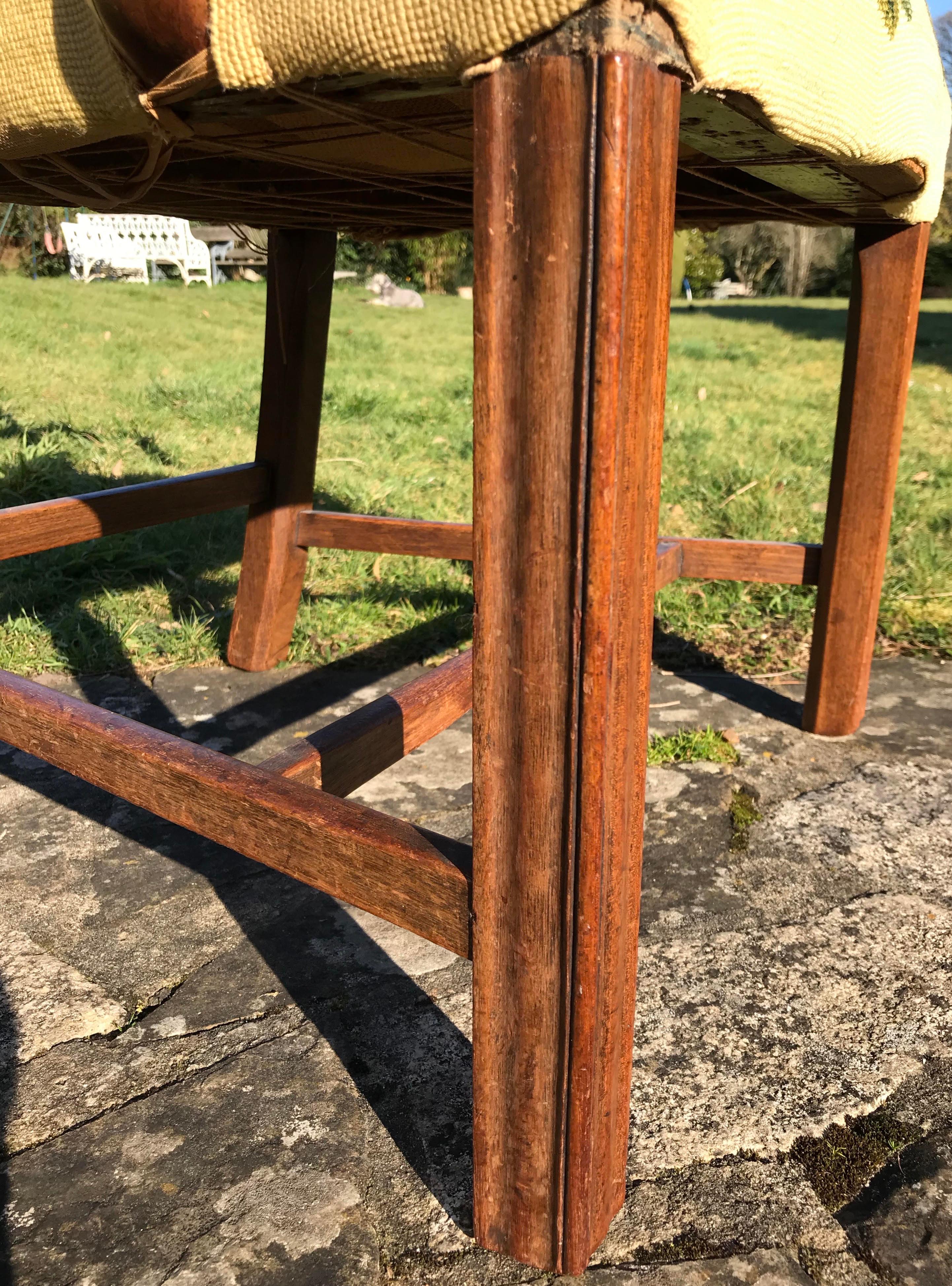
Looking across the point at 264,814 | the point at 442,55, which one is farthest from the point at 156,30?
the point at 264,814

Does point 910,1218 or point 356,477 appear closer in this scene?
point 910,1218

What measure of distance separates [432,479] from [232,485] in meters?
1.76

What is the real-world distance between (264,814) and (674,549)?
44.2 inches

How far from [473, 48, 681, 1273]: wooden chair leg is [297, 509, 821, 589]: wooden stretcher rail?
102 cm

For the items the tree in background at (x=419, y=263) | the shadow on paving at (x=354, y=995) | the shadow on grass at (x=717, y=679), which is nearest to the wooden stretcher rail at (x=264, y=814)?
the shadow on paving at (x=354, y=995)

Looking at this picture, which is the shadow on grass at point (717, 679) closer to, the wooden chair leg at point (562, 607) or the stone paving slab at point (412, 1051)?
the stone paving slab at point (412, 1051)

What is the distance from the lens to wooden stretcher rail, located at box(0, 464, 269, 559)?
1.61 m

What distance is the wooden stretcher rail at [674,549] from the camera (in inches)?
72.1

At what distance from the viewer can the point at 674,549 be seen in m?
1.81

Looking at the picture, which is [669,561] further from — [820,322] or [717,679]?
[820,322]

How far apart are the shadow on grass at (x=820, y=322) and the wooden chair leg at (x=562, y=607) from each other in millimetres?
6750

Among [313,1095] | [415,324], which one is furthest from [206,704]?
[415,324]

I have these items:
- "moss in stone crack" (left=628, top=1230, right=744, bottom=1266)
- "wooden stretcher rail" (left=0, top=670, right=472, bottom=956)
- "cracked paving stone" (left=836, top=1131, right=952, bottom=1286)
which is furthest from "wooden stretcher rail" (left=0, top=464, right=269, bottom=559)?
"cracked paving stone" (left=836, top=1131, right=952, bottom=1286)

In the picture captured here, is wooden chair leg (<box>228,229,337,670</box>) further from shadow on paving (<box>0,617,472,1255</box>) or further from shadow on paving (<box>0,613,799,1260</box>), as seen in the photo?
shadow on paving (<box>0,617,472,1255</box>)
